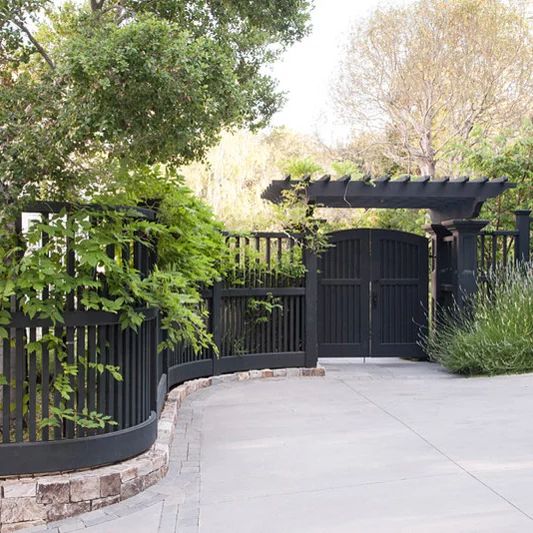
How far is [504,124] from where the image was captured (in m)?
25.6

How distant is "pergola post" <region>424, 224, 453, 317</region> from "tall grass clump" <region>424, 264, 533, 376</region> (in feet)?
1.62

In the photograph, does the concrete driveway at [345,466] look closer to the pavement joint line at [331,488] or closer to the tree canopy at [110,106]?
the pavement joint line at [331,488]

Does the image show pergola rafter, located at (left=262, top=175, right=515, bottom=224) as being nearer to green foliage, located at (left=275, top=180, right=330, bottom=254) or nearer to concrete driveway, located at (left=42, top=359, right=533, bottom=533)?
green foliage, located at (left=275, top=180, right=330, bottom=254)

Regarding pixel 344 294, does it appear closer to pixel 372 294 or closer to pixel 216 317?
pixel 372 294

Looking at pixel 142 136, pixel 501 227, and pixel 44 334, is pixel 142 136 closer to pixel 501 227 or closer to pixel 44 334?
pixel 44 334

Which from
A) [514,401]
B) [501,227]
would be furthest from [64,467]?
[501,227]

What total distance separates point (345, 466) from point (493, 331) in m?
5.51

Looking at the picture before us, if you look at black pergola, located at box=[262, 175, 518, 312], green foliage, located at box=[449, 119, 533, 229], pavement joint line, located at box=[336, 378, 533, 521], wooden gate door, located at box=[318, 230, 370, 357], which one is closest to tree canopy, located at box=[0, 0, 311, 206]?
pavement joint line, located at box=[336, 378, 533, 521]

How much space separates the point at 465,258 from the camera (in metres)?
11.5

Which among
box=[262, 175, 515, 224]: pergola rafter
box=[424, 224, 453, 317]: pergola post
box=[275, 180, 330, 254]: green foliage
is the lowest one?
box=[424, 224, 453, 317]: pergola post

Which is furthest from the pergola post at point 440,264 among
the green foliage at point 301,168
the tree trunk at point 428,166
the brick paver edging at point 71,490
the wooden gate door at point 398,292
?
the tree trunk at point 428,166

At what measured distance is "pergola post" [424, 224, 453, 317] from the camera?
12086 millimetres

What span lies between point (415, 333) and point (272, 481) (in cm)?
755

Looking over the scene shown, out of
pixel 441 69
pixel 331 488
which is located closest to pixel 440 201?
pixel 331 488
